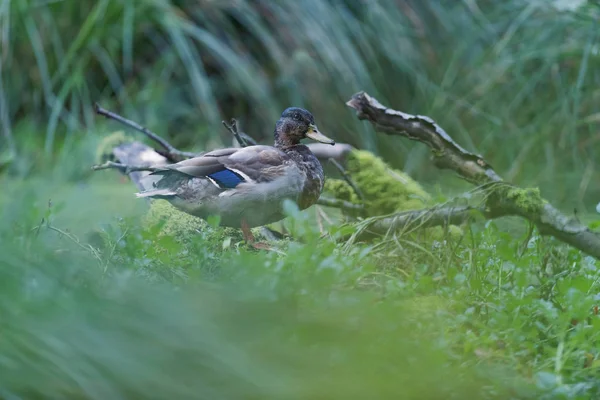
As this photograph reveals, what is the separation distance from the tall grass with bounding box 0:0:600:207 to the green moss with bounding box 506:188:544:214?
1813 millimetres

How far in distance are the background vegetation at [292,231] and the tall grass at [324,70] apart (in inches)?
0.5

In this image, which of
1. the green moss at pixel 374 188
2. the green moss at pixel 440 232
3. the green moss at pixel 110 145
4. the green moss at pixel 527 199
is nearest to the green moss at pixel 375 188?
the green moss at pixel 374 188

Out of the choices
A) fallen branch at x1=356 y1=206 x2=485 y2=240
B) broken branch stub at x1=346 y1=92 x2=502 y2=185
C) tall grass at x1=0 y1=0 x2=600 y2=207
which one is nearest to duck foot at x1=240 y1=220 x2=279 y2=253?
fallen branch at x1=356 y1=206 x2=485 y2=240

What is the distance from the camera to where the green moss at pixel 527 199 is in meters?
1.91

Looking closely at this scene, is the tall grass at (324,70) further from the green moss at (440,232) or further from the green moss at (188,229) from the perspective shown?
the green moss at (188,229)

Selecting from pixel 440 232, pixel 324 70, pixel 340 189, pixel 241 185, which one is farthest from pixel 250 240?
pixel 324 70

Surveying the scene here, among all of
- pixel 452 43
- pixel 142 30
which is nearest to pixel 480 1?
pixel 452 43

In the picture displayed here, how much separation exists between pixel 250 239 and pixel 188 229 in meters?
0.13

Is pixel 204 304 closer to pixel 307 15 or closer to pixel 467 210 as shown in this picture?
pixel 467 210

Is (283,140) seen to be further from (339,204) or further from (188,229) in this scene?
(339,204)

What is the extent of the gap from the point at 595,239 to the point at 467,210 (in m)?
0.28

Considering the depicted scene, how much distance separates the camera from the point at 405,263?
1783mm

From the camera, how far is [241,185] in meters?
1.46

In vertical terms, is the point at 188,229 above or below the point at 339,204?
below
